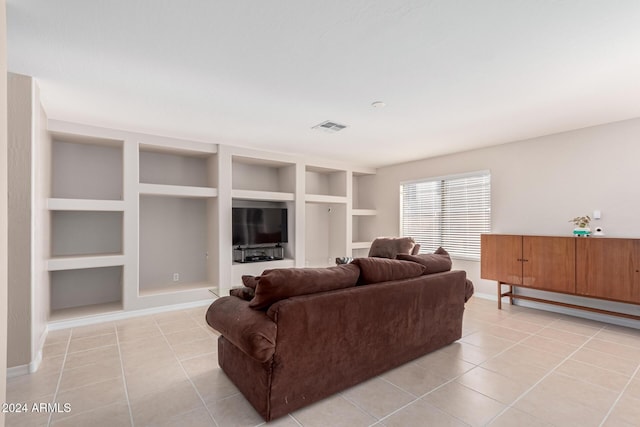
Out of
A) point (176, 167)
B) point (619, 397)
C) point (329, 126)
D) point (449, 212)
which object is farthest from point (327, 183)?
point (619, 397)

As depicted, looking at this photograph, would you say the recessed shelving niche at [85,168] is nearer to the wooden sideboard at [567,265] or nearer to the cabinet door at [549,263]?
the wooden sideboard at [567,265]

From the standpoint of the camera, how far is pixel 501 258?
14.4 feet

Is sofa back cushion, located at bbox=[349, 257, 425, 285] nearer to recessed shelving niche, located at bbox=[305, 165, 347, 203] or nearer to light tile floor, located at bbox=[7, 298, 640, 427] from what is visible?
light tile floor, located at bbox=[7, 298, 640, 427]

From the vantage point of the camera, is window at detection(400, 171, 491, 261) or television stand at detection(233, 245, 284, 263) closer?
window at detection(400, 171, 491, 261)

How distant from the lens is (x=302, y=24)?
1894 millimetres

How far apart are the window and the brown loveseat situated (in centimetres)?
276

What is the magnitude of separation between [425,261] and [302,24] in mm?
2287

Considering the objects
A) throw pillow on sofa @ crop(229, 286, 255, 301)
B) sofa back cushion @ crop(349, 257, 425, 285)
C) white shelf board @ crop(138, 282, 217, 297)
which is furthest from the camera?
white shelf board @ crop(138, 282, 217, 297)

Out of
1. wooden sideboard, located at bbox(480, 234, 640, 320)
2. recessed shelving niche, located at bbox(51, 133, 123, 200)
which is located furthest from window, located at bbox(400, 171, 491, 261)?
recessed shelving niche, located at bbox(51, 133, 123, 200)

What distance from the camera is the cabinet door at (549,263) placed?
3762 mm

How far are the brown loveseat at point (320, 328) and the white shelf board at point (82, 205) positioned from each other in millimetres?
2581

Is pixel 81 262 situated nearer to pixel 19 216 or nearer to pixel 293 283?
pixel 19 216

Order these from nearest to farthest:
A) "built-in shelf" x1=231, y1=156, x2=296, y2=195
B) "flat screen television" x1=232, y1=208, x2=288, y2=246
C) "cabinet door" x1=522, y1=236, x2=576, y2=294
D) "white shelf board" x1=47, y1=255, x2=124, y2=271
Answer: "white shelf board" x1=47, y1=255, x2=124, y2=271
"cabinet door" x1=522, y1=236, x2=576, y2=294
"flat screen television" x1=232, y1=208, x2=288, y2=246
"built-in shelf" x1=231, y1=156, x2=296, y2=195

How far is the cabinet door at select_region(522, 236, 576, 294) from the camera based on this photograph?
12.3ft
